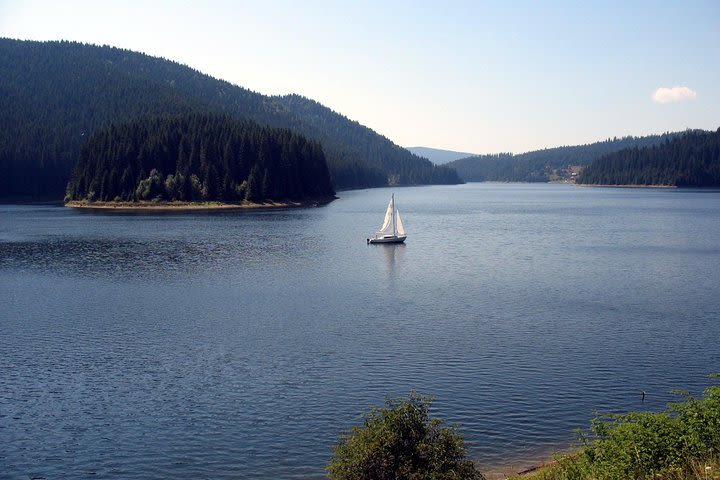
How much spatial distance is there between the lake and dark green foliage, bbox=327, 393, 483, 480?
22.9ft

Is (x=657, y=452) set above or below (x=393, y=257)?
above

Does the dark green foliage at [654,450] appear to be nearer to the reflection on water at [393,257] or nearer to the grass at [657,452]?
the grass at [657,452]

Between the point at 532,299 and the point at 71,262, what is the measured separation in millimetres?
62098

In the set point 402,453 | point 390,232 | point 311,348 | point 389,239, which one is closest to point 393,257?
point 389,239

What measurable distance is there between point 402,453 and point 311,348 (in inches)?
1006

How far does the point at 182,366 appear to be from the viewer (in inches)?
1705

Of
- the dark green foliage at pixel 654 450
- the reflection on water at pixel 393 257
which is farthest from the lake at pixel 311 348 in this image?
the dark green foliage at pixel 654 450

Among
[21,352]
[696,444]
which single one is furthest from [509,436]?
[21,352]

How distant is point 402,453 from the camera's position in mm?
22188

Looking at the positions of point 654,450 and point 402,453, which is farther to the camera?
point 402,453

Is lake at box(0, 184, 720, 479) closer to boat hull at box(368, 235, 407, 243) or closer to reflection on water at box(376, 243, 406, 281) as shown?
reflection on water at box(376, 243, 406, 281)

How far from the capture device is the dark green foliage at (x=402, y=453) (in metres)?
21.8

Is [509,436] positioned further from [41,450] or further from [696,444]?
[41,450]

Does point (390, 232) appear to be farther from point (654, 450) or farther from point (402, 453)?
point (654, 450)
